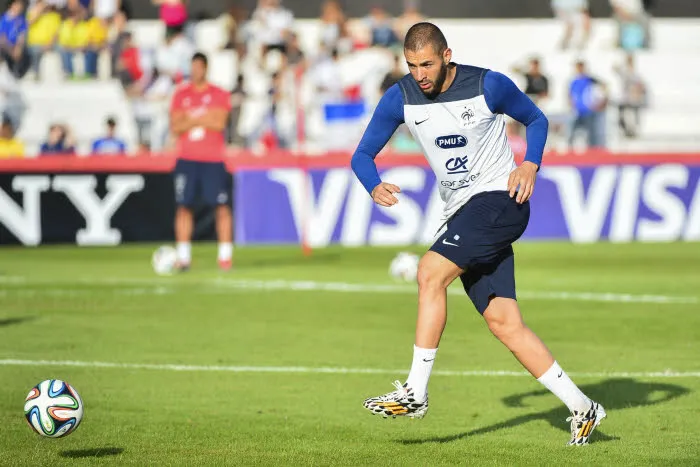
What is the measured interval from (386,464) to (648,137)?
22.7 meters

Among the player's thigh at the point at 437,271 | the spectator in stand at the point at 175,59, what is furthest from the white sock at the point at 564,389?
the spectator in stand at the point at 175,59

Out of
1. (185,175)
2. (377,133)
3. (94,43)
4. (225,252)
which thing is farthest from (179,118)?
(94,43)

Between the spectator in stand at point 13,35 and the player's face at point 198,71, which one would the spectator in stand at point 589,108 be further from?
the spectator in stand at point 13,35

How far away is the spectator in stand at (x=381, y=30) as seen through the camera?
95.8 ft

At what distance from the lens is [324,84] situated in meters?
28.0

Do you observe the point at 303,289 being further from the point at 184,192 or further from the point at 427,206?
the point at 427,206

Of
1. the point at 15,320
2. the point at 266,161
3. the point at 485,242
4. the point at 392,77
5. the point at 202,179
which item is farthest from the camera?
the point at 392,77

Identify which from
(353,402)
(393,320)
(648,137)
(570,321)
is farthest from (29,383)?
(648,137)

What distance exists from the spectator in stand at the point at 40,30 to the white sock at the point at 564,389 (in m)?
22.2

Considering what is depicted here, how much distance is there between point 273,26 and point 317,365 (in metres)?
18.8

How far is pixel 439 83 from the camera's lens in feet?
25.1

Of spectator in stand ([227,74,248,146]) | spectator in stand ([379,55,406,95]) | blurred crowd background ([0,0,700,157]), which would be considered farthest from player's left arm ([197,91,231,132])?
spectator in stand ([227,74,248,146])

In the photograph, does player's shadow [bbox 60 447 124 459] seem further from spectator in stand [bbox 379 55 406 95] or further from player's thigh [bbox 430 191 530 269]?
spectator in stand [bbox 379 55 406 95]

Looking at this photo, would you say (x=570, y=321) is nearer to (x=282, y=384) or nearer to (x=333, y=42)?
(x=282, y=384)
